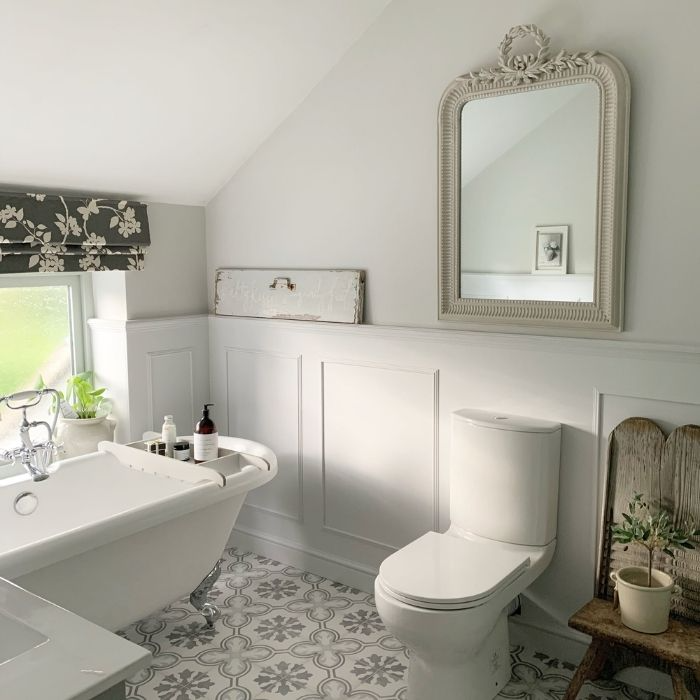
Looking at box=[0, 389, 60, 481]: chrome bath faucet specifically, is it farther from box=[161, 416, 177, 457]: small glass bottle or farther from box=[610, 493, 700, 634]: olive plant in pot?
box=[610, 493, 700, 634]: olive plant in pot

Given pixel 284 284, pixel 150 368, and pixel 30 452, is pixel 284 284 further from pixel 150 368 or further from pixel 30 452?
pixel 30 452

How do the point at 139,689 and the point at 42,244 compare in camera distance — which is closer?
the point at 139,689

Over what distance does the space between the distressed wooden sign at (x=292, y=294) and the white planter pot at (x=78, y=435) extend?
822mm

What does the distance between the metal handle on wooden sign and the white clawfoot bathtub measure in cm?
75

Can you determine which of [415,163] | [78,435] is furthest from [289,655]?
[415,163]

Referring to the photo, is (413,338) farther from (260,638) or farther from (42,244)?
(42,244)

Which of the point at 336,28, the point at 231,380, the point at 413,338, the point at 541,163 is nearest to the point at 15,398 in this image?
the point at 231,380

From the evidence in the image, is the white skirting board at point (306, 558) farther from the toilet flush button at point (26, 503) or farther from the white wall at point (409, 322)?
the toilet flush button at point (26, 503)

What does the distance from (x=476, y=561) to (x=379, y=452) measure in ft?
2.74

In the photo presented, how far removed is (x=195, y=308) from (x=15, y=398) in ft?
3.81

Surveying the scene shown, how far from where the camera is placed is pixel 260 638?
2.99 metres

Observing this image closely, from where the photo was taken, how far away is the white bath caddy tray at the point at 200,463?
298 centimetres

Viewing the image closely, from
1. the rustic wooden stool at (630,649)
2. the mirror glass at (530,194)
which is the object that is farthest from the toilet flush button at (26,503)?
the rustic wooden stool at (630,649)

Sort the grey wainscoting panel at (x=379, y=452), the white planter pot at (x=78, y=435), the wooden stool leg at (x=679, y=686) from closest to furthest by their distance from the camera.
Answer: the wooden stool leg at (x=679, y=686) < the grey wainscoting panel at (x=379, y=452) < the white planter pot at (x=78, y=435)
